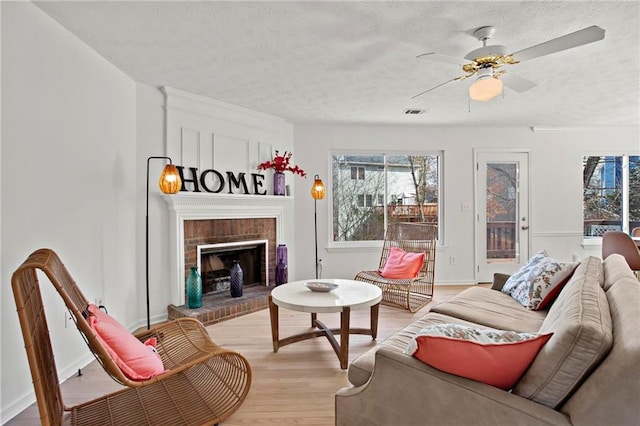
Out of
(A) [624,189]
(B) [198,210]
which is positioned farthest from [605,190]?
(B) [198,210]

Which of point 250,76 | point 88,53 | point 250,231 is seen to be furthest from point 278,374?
point 88,53

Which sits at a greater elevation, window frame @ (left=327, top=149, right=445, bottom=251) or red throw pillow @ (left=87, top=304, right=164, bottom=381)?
window frame @ (left=327, top=149, right=445, bottom=251)

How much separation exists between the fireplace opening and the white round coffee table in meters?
1.33

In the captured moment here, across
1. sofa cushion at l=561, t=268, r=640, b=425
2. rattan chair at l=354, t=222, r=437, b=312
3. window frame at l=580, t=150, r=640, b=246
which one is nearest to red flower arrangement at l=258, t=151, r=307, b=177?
rattan chair at l=354, t=222, r=437, b=312

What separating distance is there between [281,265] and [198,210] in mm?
1219

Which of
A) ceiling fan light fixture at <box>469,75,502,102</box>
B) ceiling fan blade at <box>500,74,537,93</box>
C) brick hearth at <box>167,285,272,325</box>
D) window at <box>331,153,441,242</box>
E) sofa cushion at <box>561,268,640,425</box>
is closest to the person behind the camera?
sofa cushion at <box>561,268,640,425</box>

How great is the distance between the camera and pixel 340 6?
2.12 m

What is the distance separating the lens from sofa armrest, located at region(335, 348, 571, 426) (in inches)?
43.7

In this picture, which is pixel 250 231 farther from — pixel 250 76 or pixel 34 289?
pixel 34 289

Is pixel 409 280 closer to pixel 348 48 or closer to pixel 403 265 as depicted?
pixel 403 265

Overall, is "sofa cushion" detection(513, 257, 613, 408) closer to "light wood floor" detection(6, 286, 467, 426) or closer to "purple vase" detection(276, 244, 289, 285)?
"light wood floor" detection(6, 286, 467, 426)

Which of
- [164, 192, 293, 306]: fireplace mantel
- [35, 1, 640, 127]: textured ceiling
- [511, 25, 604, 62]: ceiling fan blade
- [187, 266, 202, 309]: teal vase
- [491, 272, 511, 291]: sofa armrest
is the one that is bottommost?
[187, 266, 202, 309]: teal vase

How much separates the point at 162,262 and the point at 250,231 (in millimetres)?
1080

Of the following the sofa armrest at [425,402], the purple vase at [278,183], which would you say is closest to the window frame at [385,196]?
the purple vase at [278,183]
